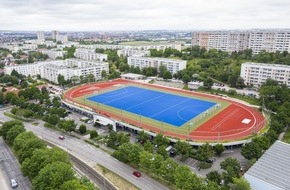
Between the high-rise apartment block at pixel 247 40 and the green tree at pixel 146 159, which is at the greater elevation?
the high-rise apartment block at pixel 247 40

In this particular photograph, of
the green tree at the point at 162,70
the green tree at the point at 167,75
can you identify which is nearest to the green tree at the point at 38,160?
the green tree at the point at 167,75

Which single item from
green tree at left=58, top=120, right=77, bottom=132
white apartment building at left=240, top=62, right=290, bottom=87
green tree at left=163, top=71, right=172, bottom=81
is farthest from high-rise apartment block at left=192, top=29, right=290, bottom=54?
green tree at left=58, top=120, right=77, bottom=132

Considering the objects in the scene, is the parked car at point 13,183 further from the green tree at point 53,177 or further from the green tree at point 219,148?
the green tree at point 219,148

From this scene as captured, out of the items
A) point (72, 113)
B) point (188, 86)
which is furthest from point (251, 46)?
point (72, 113)

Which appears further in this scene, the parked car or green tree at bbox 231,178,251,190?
the parked car

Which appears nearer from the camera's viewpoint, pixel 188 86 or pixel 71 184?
pixel 71 184

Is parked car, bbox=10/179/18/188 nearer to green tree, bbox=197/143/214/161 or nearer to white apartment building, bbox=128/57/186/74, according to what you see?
green tree, bbox=197/143/214/161

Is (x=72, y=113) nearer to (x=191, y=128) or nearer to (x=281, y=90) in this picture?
(x=191, y=128)
